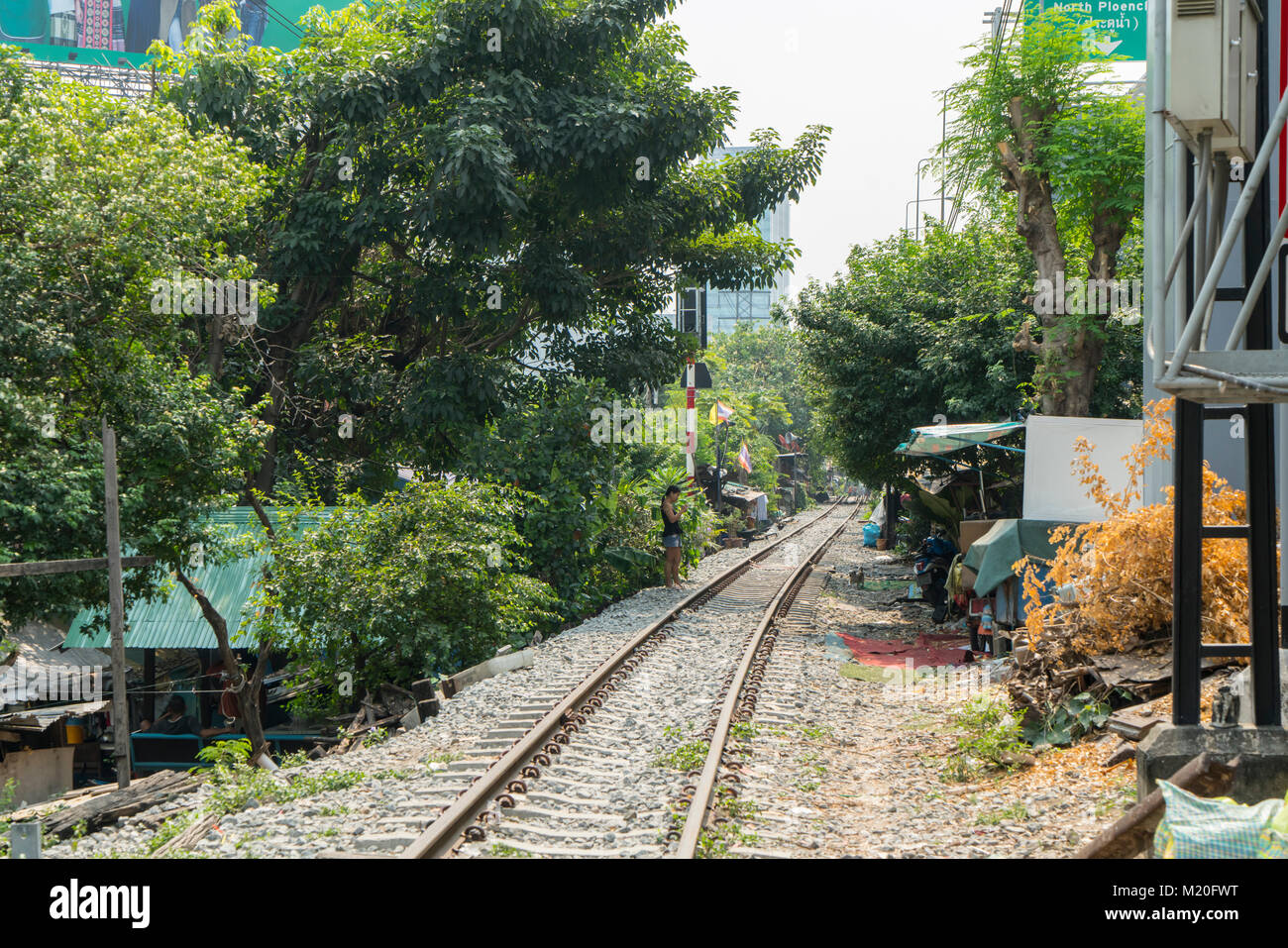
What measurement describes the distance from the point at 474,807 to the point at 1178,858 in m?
3.99

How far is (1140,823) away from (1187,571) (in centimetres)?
165

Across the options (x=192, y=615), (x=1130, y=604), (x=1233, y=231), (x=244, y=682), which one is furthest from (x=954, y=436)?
(x=192, y=615)

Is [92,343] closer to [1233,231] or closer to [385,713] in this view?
[385,713]

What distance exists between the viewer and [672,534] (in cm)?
2048

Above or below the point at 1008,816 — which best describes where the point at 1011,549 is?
above

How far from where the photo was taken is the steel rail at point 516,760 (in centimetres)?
577

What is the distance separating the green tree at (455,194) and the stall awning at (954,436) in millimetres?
7071

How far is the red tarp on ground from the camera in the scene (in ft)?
45.6

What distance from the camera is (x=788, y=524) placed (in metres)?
53.2

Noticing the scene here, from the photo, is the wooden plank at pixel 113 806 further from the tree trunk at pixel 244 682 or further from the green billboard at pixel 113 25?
the green billboard at pixel 113 25

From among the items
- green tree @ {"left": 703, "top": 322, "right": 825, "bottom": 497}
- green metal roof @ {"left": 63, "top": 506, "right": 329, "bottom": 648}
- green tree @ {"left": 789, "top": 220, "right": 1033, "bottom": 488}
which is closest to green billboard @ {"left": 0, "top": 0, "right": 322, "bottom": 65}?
green tree @ {"left": 789, "top": 220, "right": 1033, "bottom": 488}

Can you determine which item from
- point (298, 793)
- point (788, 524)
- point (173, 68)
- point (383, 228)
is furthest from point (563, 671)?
point (788, 524)
